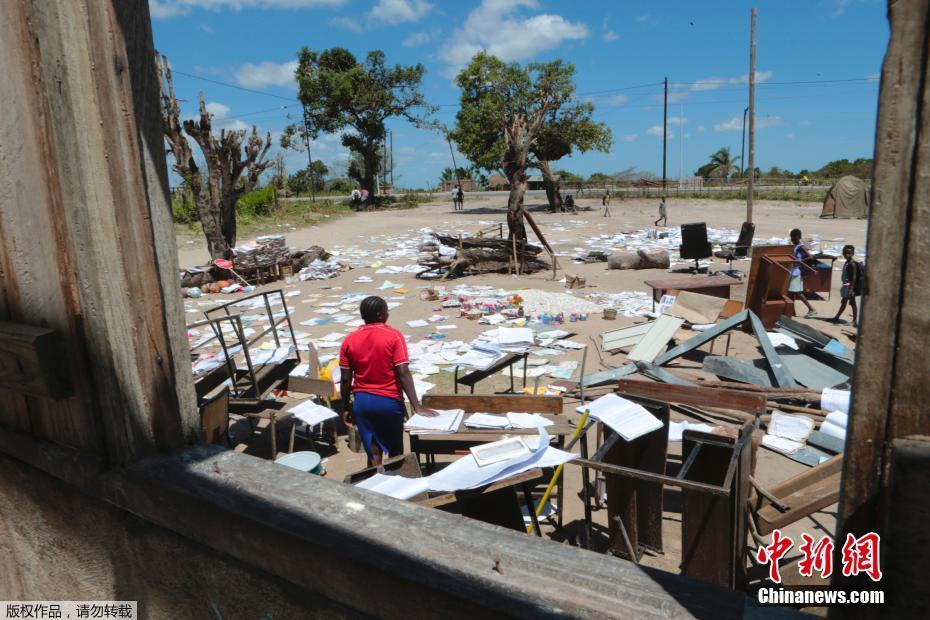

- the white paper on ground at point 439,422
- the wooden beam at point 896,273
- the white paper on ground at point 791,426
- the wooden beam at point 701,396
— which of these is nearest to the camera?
the wooden beam at point 896,273

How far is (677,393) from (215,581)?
4.15 meters

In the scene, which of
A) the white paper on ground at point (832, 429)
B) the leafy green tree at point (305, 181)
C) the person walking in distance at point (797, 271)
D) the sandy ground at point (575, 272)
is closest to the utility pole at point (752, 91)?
the sandy ground at point (575, 272)

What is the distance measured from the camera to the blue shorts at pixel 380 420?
4062 millimetres

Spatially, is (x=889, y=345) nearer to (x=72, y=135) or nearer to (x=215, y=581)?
(x=215, y=581)

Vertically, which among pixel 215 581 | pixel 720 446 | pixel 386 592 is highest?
pixel 386 592

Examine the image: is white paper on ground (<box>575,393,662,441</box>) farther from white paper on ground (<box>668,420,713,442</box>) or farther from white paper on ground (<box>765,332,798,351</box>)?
white paper on ground (<box>765,332,798,351</box>)

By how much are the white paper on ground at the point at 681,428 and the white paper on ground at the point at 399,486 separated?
300 centimetres

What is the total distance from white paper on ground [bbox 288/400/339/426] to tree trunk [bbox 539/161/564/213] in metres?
26.6

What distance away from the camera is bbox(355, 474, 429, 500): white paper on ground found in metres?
2.48

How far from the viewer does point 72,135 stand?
1646 mm

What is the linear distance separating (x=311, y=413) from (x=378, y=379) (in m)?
1.13

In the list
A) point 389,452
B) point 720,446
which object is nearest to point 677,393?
point 720,446

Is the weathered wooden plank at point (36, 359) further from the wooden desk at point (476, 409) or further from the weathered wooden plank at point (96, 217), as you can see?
the wooden desk at point (476, 409)

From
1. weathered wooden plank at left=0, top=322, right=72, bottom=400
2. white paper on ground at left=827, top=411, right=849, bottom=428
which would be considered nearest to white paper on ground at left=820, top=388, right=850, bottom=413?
white paper on ground at left=827, top=411, right=849, bottom=428
